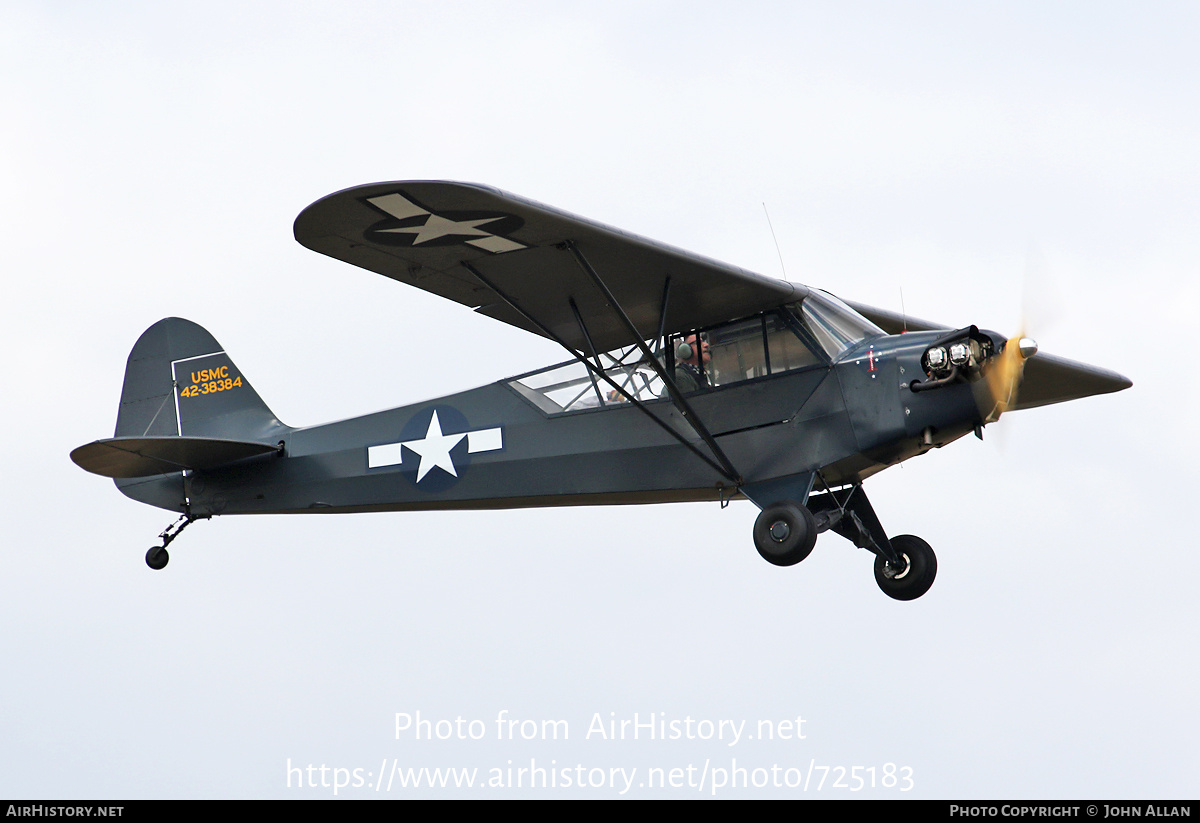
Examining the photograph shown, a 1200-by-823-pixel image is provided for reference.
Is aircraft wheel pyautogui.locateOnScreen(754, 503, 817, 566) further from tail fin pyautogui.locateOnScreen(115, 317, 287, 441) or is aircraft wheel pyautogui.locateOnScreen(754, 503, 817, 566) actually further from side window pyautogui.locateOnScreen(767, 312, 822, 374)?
tail fin pyautogui.locateOnScreen(115, 317, 287, 441)

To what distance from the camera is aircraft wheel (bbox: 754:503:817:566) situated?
33.1ft

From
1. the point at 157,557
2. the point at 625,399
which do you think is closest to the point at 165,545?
the point at 157,557

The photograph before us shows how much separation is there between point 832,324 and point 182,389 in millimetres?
6330

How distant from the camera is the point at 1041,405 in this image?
509 inches

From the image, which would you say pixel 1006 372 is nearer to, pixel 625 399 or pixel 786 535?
pixel 786 535

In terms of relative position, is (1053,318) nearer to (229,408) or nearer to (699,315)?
(699,315)

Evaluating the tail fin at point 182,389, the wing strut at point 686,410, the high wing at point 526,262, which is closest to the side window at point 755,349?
the high wing at point 526,262

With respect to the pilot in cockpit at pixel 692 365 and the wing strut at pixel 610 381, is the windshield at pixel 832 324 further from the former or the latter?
the wing strut at pixel 610 381

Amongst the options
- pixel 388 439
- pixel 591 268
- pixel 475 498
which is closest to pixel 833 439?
pixel 591 268

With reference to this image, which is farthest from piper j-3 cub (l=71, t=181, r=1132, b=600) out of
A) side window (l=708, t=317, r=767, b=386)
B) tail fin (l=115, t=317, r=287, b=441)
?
tail fin (l=115, t=317, r=287, b=441)

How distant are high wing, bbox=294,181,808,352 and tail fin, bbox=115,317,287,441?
3.47 meters

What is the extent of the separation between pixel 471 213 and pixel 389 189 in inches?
23.9

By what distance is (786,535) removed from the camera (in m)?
10.1

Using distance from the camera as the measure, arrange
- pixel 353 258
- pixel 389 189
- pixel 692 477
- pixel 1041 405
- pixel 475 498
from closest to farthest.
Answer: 1. pixel 389 189
2. pixel 353 258
3. pixel 692 477
4. pixel 475 498
5. pixel 1041 405
